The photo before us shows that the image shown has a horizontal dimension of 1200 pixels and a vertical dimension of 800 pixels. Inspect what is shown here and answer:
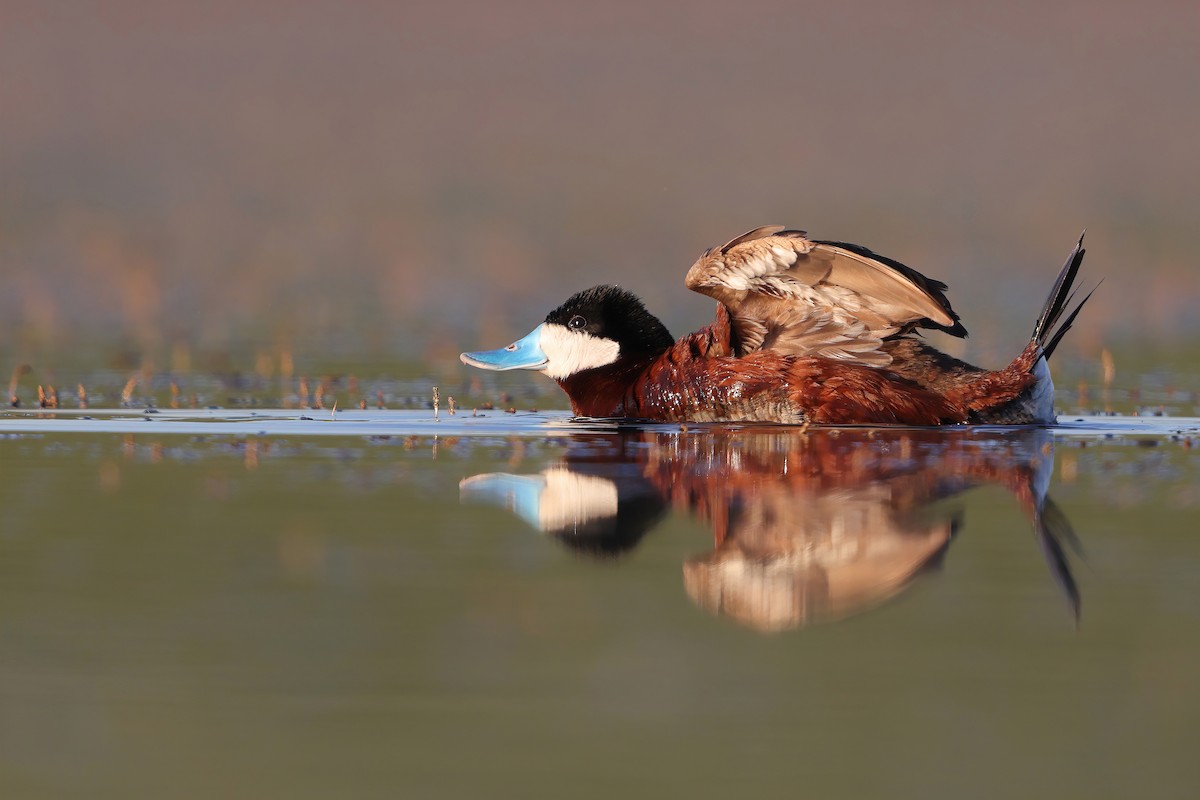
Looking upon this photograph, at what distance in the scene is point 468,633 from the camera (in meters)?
3.83

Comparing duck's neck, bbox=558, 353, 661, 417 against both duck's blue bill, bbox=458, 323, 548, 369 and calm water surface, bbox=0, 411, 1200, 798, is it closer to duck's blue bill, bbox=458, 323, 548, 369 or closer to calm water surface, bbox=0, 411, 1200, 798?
duck's blue bill, bbox=458, 323, 548, 369

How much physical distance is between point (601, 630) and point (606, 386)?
5203 millimetres

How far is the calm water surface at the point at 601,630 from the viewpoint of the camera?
9.90 feet

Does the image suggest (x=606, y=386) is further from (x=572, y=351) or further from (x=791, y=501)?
(x=791, y=501)

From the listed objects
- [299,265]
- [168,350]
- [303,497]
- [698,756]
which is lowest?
[698,756]

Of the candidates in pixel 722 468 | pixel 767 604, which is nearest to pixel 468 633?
pixel 767 604

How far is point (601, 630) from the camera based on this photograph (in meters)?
3.87

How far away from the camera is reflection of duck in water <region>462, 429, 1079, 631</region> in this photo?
14.2ft

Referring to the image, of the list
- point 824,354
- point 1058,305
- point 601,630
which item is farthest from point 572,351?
point 601,630

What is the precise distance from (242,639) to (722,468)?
10.1ft

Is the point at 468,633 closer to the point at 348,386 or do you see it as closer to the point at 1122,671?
the point at 1122,671

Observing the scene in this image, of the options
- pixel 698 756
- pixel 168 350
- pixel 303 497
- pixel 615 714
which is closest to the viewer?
pixel 698 756

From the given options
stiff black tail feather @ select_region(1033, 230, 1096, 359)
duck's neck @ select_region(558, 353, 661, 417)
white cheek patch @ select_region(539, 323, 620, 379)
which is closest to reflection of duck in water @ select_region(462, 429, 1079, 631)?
stiff black tail feather @ select_region(1033, 230, 1096, 359)

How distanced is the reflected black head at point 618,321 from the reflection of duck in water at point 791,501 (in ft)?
4.06
